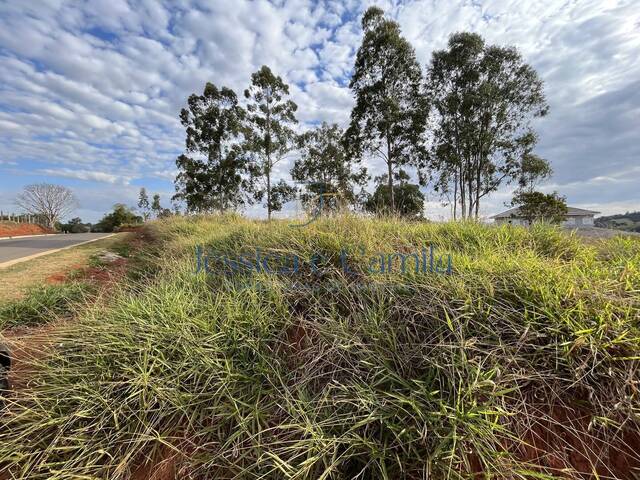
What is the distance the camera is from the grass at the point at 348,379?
131 cm

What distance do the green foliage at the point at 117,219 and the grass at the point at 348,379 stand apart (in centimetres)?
3978

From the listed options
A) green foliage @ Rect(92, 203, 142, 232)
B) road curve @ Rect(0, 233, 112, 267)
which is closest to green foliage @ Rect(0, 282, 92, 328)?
road curve @ Rect(0, 233, 112, 267)

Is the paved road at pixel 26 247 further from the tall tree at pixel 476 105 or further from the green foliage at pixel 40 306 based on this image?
the tall tree at pixel 476 105

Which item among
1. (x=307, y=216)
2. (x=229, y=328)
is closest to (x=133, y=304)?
(x=229, y=328)

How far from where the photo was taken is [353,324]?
2.01 m

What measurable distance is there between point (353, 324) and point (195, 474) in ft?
4.01

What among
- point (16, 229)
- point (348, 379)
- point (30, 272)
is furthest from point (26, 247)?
point (16, 229)

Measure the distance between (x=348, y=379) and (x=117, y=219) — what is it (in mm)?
43393

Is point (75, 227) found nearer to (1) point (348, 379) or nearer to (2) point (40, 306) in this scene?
(2) point (40, 306)

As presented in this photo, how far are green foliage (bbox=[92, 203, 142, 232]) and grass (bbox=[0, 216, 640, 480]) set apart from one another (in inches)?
1566

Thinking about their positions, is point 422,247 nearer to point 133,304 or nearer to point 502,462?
point 502,462

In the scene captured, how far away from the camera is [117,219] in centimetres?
3553

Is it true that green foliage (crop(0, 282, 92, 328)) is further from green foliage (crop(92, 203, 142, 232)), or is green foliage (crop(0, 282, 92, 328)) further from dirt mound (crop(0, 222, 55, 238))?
green foliage (crop(92, 203, 142, 232))

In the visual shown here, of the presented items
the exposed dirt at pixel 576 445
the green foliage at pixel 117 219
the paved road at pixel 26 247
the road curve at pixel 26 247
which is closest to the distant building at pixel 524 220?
the exposed dirt at pixel 576 445
